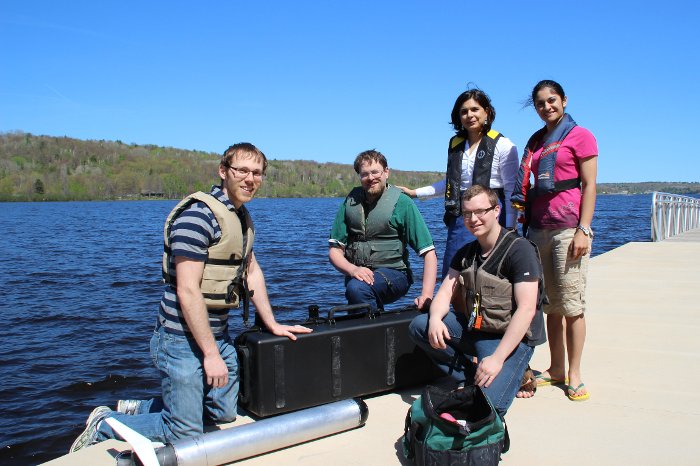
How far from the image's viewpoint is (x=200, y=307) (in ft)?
10.7

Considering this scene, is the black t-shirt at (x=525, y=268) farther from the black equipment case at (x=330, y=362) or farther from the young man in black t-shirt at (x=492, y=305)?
the black equipment case at (x=330, y=362)

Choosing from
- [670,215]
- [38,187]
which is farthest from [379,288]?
[38,187]

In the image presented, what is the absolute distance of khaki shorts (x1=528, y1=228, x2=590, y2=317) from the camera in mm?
3996

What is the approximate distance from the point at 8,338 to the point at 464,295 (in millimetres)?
8737

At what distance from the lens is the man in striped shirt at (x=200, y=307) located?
3283 millimetres

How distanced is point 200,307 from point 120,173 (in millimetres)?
156820

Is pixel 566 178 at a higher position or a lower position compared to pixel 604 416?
higher

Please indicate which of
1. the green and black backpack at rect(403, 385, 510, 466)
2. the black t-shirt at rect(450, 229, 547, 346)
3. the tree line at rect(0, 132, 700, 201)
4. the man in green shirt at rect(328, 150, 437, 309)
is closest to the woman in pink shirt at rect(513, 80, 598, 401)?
the black t-shirt at rect(450, 229, 547, 346)

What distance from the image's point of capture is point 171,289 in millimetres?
3434

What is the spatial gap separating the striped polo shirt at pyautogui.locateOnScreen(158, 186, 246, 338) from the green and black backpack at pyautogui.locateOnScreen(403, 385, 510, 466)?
1273mm

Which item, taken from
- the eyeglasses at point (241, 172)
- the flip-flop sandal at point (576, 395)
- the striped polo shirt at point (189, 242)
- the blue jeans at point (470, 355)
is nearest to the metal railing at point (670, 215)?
the flip-flop sandal at point (576, 395)

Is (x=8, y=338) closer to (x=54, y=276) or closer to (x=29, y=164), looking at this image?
(x=54, y=276)

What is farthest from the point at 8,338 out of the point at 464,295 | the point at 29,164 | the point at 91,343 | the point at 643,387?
the point at 29,164

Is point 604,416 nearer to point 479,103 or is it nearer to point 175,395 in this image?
point 479,103
